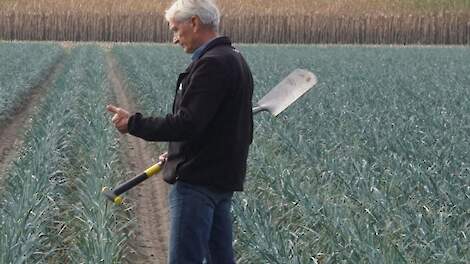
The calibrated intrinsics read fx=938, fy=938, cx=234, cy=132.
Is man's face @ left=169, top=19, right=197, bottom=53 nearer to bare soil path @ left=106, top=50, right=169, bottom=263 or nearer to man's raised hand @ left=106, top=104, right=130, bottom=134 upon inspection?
man's raised hand @ left=106, top=104, right=130, bottom=134

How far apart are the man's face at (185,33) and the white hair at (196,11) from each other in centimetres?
2

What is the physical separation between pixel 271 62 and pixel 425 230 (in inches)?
754

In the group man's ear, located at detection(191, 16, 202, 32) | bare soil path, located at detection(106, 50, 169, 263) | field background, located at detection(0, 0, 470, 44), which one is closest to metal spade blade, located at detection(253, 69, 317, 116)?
man's ear, located at detection(191, 16, 202, 32)

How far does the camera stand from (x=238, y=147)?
13.5 ft

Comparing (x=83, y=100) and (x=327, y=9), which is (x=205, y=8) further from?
(x=327, y=9)

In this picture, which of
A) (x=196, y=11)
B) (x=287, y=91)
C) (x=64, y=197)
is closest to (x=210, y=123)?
(x=196, y=11)

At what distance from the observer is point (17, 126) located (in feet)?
43.2

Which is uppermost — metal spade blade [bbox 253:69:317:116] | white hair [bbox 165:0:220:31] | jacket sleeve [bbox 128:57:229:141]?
white hair [bbox 165:0:220:31]

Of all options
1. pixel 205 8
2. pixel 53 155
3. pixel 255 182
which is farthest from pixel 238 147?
pixel 53 155

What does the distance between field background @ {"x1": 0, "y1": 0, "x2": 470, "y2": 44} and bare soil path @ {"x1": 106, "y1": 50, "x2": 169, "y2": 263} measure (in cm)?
3168

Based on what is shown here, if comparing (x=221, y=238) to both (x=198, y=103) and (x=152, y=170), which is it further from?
(x=198, y=103)

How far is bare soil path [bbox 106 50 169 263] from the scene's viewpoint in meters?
6.74

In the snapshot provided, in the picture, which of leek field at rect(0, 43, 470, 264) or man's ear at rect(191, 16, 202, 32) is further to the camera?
leek field at rect(0, 43, 470, 264)

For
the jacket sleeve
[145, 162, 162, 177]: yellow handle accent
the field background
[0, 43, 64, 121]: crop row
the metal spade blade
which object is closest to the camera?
the jacket sleeve
